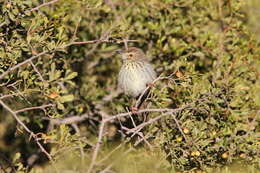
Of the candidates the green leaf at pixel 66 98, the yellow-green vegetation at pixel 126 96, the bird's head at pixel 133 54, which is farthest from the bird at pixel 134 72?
the green leaf at pixel 66 98

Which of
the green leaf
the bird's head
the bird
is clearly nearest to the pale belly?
the bird

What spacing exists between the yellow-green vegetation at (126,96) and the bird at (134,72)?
0.59 ft

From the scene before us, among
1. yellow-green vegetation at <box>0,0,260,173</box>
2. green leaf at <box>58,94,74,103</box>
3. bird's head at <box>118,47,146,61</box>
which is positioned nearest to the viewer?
green leaf at <box>58,94,74,103</box>

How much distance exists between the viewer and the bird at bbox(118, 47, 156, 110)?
6.41 meters

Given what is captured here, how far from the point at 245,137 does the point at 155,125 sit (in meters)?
0.90

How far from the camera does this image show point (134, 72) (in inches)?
259

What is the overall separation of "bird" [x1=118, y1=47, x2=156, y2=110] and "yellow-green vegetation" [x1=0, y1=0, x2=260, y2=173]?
0.18 m

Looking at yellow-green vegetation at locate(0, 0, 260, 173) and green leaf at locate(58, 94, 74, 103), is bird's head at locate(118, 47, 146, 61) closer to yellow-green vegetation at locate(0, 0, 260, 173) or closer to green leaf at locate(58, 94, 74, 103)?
yellow-green vegetation at locate(0, 0, 260, 173)

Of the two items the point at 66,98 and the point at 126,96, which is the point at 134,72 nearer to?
the point at 126,96

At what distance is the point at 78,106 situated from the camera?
20.2 feet

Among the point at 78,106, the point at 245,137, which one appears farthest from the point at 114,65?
the point at 245,137

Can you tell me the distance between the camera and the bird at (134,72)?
6.41 meters

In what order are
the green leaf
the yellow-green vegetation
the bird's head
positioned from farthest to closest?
1. the bird's head
2. the yellow-green vegetation
3. the green leaf

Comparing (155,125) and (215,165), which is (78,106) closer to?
(155,125)
